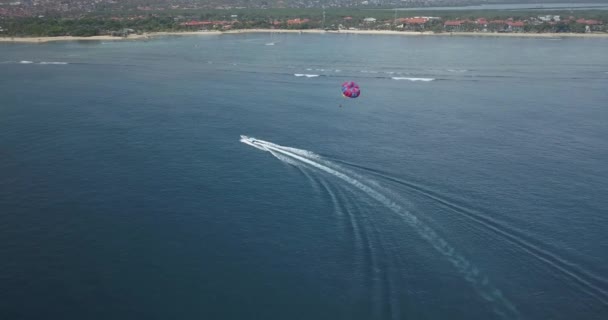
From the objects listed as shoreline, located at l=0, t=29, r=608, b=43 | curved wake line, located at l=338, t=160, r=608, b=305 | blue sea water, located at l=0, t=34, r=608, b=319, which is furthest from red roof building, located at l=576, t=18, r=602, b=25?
curved wake line, located at l=338, t=160, r=608, b=305

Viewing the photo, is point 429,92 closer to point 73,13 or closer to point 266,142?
point 266,142

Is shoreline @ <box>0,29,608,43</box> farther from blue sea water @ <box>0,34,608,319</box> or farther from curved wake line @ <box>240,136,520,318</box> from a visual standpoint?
curved wake line @ <box>240,136,520,318</box>

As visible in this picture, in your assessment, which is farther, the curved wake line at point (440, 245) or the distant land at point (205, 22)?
the distant land at point (205, 22)

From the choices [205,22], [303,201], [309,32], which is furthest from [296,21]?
[303,201]

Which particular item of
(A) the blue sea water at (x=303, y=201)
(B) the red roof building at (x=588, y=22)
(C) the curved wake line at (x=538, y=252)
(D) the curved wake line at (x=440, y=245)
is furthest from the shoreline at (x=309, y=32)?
(C) the curved wake line at (x=538, y=252)

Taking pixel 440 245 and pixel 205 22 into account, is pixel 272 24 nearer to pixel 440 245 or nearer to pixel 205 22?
pixel 205 22

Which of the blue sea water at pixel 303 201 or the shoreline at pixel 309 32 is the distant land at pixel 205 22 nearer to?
the shoreline at pixel 309 32
